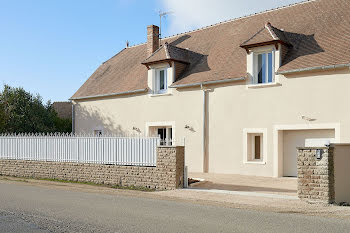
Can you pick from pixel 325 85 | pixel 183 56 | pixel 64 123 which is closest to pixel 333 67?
pixel 325 85

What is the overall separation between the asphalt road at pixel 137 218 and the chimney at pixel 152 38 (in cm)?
1442

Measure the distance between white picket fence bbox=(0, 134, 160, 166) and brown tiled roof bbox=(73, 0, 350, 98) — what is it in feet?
20.0

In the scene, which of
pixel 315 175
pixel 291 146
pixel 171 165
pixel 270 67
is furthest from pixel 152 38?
pixel 315 175

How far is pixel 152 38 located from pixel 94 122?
20.9 feet

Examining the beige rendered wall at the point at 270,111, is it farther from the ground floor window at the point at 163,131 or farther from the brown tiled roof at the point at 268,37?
the ground floor window at the point at 163,131

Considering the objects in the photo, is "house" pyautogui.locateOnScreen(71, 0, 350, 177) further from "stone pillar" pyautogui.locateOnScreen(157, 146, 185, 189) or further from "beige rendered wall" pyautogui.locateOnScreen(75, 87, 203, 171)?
"stone pillar" pyautogui.locateOnScreen(157, 146, 185, 189)

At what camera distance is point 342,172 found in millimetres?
11227

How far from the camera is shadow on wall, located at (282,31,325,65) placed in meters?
17.3

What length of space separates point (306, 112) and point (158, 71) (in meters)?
Answer: 8.91

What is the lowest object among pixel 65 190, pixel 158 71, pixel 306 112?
pixel 65 190

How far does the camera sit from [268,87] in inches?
700

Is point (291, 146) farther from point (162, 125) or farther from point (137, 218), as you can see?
point (137, 218)

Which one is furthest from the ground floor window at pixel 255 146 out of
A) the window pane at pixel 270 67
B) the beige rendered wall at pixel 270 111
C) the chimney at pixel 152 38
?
the chimney at pixel 152 38

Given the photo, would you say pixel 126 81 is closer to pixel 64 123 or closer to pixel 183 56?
pixel 183 56
